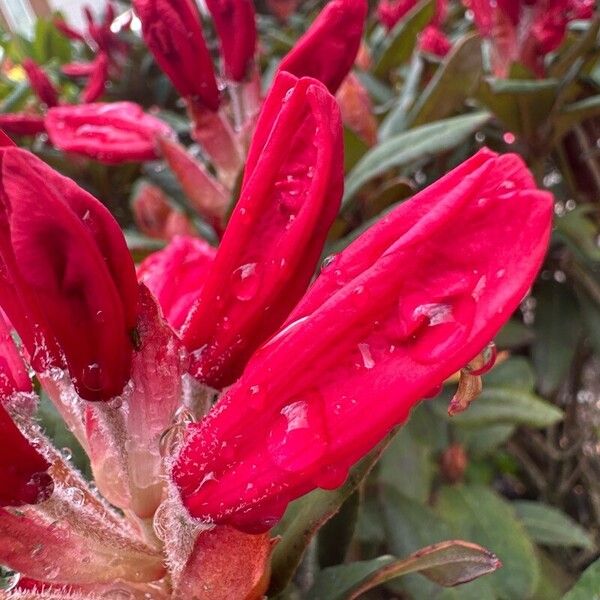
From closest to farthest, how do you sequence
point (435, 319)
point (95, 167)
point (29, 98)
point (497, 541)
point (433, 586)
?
point (435, 319) < point (433, 586) < point (497, 541) < point (95, 167) < point (29, 98)

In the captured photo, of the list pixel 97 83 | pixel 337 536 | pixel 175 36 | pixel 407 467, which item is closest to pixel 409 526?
pixel 407 467

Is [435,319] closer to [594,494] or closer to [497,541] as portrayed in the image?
[497,541]

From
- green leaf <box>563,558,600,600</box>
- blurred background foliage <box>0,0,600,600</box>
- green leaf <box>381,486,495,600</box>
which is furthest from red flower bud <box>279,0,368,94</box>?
green leaf <box>381,486,495,600</box>

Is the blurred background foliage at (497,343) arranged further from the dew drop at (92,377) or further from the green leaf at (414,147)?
the dew drop at (92,377)

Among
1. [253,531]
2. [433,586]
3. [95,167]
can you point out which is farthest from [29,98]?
[253,531]

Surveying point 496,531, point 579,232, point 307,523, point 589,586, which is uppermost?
point 307,523

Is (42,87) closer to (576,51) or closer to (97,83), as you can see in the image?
(97,83)

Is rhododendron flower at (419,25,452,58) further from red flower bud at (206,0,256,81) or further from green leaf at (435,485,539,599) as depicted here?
green leaf at (435,485,539,599)

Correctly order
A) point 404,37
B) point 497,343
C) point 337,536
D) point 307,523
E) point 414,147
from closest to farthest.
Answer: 1. point 307,523
2. point 337,536
3. point 414,147
4. point 497,343
5. point 404,37
